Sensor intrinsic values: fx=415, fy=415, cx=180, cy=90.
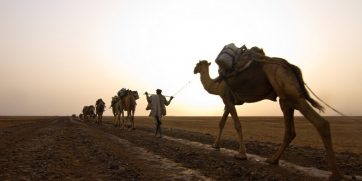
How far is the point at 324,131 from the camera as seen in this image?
807 cm

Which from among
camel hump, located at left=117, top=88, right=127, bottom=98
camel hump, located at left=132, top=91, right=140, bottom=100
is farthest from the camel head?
camel hump, located at left=117, top=88, right=127, bottom=98

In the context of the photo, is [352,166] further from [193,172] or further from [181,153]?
[181,153]

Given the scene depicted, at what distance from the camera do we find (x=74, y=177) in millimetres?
8344

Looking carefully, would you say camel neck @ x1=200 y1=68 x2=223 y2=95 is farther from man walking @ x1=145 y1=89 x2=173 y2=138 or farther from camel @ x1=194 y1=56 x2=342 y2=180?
man walking @ x1=145 y1=89 x2=173 y2=138

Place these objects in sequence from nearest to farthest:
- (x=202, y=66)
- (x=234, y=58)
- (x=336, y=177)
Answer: (x=336, y=177) < (x=234, y=58) < (x=202, y=66)

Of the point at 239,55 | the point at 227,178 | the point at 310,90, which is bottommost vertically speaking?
the point at 227,178

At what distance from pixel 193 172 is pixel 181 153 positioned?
364 cm

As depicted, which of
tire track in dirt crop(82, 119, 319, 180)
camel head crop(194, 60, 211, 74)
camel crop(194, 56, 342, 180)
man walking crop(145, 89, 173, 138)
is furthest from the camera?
man walking crop(145, 89, 173, 138)

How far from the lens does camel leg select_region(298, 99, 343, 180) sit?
776 cm

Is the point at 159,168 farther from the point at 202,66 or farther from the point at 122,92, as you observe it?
the point at 122,92

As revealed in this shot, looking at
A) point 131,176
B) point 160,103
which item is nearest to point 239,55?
point 131,176

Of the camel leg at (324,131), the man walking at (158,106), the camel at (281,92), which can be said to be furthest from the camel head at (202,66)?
the man walking at (158,106)

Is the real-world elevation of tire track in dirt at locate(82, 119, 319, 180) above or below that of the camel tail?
below

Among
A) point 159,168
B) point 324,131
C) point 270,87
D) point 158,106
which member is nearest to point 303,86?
point 270,87
